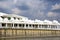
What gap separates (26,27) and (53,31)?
9.89 meters

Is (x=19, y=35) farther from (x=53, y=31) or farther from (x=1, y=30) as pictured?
(x=53, y=31)

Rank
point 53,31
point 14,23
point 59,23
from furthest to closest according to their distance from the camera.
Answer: point 59,23, point 53,31, point 14,23

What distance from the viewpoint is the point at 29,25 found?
82625 mm

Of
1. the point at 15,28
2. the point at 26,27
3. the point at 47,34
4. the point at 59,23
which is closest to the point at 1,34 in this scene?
the point at 15,28

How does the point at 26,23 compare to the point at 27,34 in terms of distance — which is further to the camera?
the point at 26,23

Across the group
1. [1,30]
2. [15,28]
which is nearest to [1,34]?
[1,30]

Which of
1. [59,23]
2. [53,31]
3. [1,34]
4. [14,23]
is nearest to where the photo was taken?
[1,34]

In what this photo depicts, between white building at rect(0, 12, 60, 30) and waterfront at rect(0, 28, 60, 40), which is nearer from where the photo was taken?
waterfront at rect(0, 28, 60, 40)

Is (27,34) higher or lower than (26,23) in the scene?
lower

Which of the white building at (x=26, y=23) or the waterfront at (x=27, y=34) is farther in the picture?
the white building at (x=26, y=23)

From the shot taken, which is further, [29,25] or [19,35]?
[29,25]

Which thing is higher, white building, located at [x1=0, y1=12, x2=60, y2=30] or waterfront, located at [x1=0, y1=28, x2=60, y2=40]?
white building, located at [x1=0, y1=12, x2=60, y2=30]

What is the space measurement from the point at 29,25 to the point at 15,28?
314 inches

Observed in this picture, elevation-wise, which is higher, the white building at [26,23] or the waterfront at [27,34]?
the white building at [26,23]
